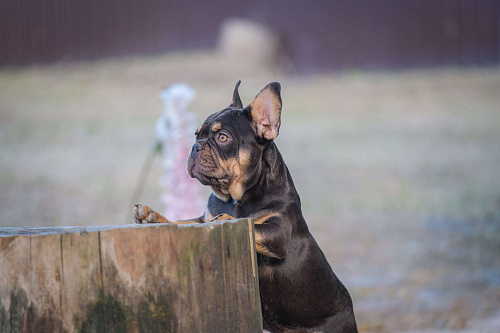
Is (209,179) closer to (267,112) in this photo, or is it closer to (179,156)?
(267,112)

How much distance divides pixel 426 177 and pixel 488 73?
1.37 m

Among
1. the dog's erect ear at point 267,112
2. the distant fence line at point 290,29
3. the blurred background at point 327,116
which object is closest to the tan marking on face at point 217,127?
the dog's erect ear at point 267,112

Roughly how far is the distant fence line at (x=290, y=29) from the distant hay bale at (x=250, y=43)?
0.24 ft

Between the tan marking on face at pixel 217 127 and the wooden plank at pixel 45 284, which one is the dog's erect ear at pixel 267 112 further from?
the wooden plank at pixel 45 284

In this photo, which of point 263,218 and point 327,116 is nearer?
point 263,218

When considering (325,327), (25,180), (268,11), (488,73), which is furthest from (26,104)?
(488,73)

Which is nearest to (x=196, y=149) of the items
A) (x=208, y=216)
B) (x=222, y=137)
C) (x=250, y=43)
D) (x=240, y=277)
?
(x=222, y=137)

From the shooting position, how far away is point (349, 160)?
6250 mm

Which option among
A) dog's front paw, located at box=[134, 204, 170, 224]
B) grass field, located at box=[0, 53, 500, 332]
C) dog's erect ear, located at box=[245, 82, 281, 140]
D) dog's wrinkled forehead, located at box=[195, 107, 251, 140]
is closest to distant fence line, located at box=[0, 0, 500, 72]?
grass field, located at box=[0, 53, 500, 332]

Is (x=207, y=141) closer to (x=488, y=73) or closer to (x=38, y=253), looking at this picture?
(x=38, y=253)

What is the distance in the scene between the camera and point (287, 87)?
580 centimetres

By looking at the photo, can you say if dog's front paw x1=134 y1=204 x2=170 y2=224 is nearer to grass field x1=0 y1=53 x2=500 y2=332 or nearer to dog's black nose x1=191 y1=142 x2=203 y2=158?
dog's black nose x1=191 y1=142 x2=203 y2=158

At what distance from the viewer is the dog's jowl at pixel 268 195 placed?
2094 mm

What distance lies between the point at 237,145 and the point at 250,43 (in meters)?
3.81
